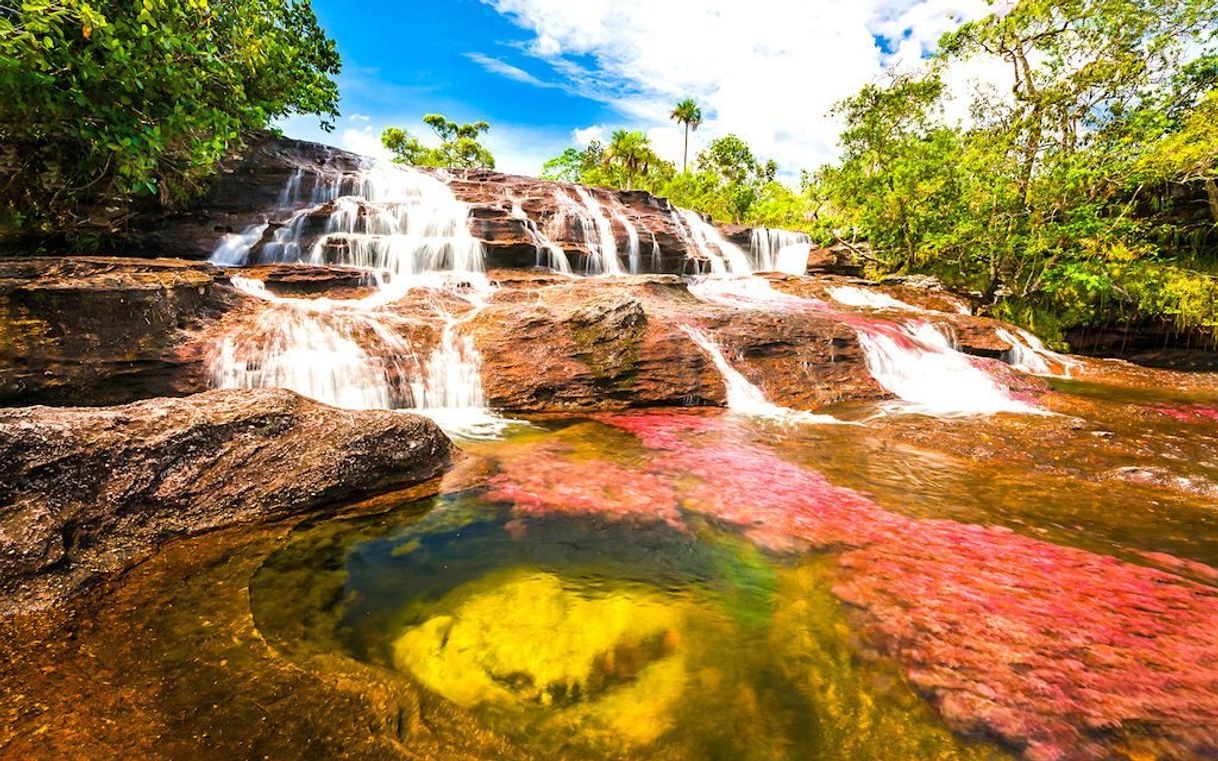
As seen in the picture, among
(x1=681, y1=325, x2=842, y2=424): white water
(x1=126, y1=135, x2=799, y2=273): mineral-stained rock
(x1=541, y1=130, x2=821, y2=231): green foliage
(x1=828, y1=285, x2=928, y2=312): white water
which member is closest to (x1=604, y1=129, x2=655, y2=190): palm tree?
(x1=541, y1=130, x2=821, y2=231): green foliage

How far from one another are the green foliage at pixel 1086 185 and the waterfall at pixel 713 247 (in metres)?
6.44

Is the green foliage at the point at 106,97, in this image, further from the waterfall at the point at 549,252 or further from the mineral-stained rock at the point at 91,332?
the waterfall at the point at 549,252

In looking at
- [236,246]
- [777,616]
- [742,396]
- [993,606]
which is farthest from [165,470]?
[236,246]

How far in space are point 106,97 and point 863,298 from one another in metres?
19.1

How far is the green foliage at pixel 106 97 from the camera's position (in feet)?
18.6

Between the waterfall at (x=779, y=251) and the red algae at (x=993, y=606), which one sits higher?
the waterfall at (x=779, y=251)

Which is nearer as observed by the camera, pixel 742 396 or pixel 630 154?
pixel 742 396

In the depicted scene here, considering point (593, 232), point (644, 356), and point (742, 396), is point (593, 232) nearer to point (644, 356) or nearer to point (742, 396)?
point (644, 356)

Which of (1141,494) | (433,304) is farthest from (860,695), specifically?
(433,304)

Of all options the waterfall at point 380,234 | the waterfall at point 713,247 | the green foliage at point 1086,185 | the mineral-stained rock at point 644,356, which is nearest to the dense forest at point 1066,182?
the green foliage at point 1086,185

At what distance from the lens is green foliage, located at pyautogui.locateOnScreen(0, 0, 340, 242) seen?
5.68 m

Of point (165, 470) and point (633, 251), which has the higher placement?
point (633, 251)

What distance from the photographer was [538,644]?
102 inches

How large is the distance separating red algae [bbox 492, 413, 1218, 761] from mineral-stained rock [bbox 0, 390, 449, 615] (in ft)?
4.65
